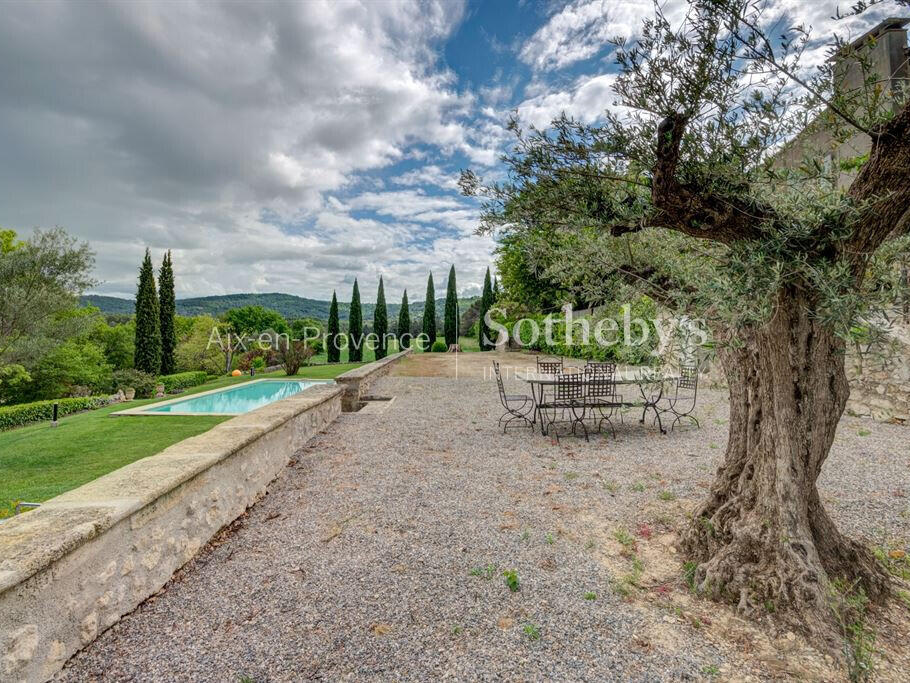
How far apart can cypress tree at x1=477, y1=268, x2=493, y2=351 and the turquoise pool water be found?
47.2ft

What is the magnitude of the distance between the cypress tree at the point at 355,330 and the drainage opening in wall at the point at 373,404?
2176 centimetres

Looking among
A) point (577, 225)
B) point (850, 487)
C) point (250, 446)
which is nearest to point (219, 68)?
point (250, 446)

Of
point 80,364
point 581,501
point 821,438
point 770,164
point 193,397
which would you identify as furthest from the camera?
point 80,364

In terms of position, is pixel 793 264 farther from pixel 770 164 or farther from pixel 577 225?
pixel 577 225

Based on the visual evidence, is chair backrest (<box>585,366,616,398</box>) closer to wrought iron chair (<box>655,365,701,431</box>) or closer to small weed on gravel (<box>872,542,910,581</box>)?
wrought iron chair (<box>655,365,701,431</box>)

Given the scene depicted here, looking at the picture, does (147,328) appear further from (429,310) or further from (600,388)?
(600,388)

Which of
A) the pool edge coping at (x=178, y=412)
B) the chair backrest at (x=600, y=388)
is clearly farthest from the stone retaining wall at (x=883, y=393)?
the pool edge coping at (x=178, y=412)

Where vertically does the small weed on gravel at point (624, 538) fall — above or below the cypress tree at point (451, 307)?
below

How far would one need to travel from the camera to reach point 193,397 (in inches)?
563

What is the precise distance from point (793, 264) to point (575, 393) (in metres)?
4.45

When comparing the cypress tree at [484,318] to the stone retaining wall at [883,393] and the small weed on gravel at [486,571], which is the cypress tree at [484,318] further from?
the small weed on gravel at [486,571]

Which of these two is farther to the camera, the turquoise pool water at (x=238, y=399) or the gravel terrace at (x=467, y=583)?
the turquoise pool water at (x=238, y=399)

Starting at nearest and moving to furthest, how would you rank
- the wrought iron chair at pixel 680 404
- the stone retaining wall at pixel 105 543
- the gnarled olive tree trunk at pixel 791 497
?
the stone retaining wall at pixel 105 543 < the gnarled olive tree trunk at pixel 791 497 < the wrought iron chair at pixel 680 404

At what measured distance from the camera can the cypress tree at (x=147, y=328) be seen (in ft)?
71.4
